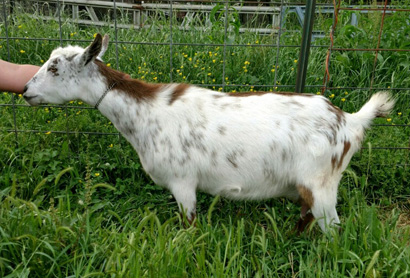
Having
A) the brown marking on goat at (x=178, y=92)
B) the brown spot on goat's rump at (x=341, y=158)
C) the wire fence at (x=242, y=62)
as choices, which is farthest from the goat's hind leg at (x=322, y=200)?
the wire fence at (x=242, y=62)

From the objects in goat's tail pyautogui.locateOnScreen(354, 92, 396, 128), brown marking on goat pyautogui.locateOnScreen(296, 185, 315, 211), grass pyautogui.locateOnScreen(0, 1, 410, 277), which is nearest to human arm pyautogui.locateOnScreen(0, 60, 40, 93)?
grass pyautogui.locateOnScreen(0, 1, 410, 277)

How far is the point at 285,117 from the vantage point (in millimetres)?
2891

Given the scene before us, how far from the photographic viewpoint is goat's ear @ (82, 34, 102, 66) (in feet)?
9.20

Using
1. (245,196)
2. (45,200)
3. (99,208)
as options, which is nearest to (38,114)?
(45,200)

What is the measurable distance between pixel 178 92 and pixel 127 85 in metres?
0.33

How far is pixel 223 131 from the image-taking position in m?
2.90

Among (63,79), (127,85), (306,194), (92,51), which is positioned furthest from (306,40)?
(63,79)

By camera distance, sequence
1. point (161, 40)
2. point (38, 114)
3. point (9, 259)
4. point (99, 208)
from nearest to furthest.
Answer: point (9, 259) < point (99, 208) < point (38, 114) < point (161, 40)

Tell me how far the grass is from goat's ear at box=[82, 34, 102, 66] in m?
0.71

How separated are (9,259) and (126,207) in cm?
108

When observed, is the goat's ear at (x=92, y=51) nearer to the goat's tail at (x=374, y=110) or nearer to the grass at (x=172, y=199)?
the grass at (x=172, y=199)

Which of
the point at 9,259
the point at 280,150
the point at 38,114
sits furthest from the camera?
the point at 38,114

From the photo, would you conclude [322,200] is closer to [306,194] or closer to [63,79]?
[306,194]

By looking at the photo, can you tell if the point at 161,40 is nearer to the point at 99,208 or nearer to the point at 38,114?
the point at 38,114
